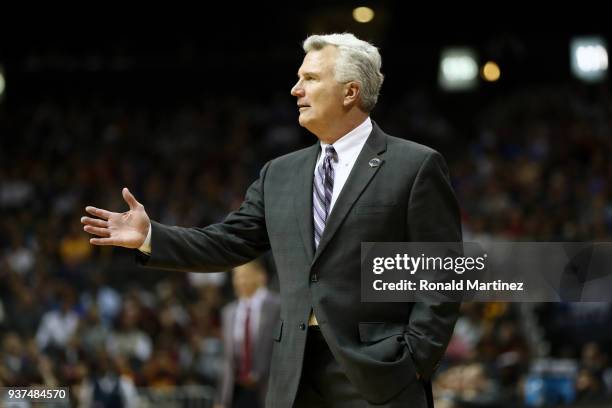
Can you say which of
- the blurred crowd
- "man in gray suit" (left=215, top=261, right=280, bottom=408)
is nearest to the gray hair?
"man in gray suit" (left=215, top=261, right=280, bottom=408)

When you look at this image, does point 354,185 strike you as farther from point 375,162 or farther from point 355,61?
point 355,61

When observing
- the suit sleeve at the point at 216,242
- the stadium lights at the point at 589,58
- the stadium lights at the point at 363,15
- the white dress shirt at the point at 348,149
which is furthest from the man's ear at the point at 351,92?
the stadium lights at the point at 589,58

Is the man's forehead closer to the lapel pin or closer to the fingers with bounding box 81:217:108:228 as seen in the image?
the lapel pin

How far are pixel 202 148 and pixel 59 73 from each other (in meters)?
3.05

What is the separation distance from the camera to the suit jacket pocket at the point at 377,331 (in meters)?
3.39

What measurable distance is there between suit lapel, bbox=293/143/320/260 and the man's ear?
0.22 metres

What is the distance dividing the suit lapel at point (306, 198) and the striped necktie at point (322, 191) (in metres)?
0.02

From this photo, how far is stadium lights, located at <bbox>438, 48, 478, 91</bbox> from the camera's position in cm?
1526

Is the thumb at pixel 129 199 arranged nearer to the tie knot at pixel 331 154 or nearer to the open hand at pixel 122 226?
the open hand at pixel 122 226

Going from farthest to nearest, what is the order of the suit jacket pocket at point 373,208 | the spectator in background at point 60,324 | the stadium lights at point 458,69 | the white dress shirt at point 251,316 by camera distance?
the stadium lights at point 458,69 < the spectator in background at point 60,324 < the white dress shirt at point 251,316 < the suit jacket pocket at point 373,208

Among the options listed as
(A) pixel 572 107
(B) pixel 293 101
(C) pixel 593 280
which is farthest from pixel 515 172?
(C) pixel 593 280

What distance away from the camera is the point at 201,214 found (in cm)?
1348

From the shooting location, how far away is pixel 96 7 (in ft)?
56.5

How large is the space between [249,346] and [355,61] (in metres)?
3.71
